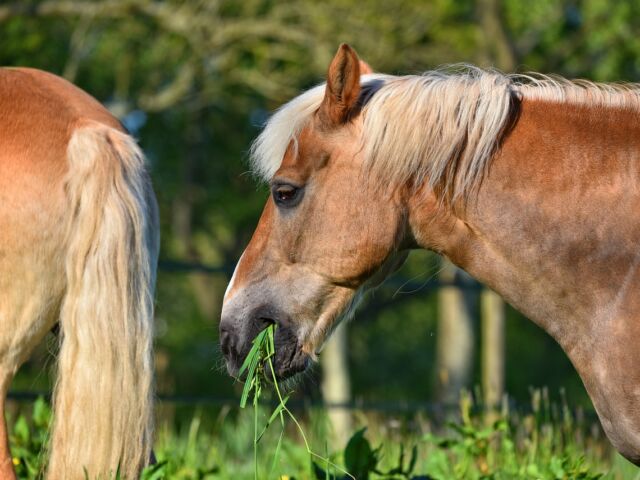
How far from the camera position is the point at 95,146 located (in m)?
3.41

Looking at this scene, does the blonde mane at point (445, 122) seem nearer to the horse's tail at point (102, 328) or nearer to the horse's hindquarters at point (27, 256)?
the horse's tail at point (102, 328)

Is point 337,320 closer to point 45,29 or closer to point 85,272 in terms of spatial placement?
point 85,272

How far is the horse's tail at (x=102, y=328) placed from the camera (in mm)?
3266

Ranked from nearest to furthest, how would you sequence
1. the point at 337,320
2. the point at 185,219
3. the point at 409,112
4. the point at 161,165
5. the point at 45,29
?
the point at 409,112 → the point at 337,320 → the point at 45,29 → the point at 161,165 → the point at 185,219

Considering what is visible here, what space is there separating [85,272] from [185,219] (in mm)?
17857

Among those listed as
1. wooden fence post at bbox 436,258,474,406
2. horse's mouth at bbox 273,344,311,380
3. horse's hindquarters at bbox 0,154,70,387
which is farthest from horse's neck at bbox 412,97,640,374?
wooden fence post at bbox 436,258,474,406

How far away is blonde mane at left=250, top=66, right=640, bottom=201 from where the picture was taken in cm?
297

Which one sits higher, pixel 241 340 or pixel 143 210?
pixel 143 210

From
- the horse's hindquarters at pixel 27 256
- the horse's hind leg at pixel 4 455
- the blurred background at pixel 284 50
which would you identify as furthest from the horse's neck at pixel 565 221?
the blurred background at pixel 284 50

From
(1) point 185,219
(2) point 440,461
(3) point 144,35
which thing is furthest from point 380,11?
(2) point 440,461

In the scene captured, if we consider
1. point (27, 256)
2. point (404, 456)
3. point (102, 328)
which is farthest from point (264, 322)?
point (404, 456)

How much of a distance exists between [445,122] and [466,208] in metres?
0.28

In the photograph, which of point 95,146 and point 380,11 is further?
point 380,11

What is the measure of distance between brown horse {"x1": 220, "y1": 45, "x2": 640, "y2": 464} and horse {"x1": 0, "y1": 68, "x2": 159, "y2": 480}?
43cm
